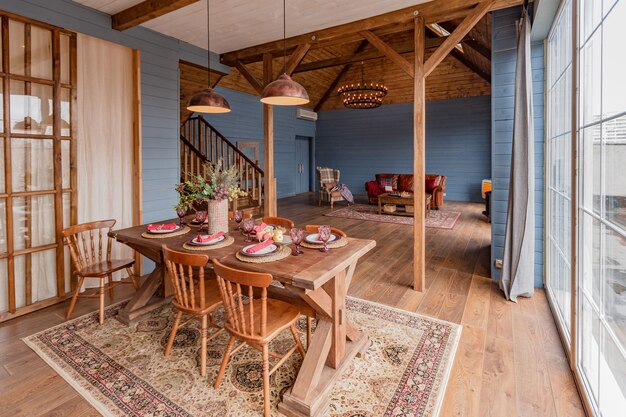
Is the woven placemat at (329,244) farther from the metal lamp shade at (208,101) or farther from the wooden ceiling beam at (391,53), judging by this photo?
the wooden ceiling beam at (391,53)

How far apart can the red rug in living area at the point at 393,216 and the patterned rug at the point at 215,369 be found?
4555mm

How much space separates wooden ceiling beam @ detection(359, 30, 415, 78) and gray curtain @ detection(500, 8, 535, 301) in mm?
1024

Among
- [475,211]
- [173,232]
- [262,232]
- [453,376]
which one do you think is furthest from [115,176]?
[475,211]

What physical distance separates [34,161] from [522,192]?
4638 mm

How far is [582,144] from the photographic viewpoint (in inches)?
79.1

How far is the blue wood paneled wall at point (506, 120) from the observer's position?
3.46 m

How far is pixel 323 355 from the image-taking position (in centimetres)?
200

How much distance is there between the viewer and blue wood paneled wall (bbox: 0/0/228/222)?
3777mm

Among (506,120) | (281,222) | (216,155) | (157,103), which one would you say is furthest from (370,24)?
(216,155)

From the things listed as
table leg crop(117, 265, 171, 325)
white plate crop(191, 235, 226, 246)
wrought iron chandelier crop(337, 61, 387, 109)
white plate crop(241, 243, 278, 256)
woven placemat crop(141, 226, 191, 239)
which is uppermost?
wrought iron chandelier crop(337, 61, 387, 109)

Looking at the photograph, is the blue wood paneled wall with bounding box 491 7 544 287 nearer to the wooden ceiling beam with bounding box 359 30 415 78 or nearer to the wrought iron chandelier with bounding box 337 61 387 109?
the wooden ceiling beam with bounding box 359 30 415 78

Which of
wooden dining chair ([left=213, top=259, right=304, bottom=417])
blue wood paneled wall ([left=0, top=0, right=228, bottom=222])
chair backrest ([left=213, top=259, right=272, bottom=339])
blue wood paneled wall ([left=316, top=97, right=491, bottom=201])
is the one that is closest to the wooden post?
wooden dining chair ([left=213, top=259, right=304, bottom=417])

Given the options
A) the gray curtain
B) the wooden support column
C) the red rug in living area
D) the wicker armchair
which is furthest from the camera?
the wicker armchair

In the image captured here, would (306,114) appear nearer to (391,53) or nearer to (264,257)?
(391,53)
